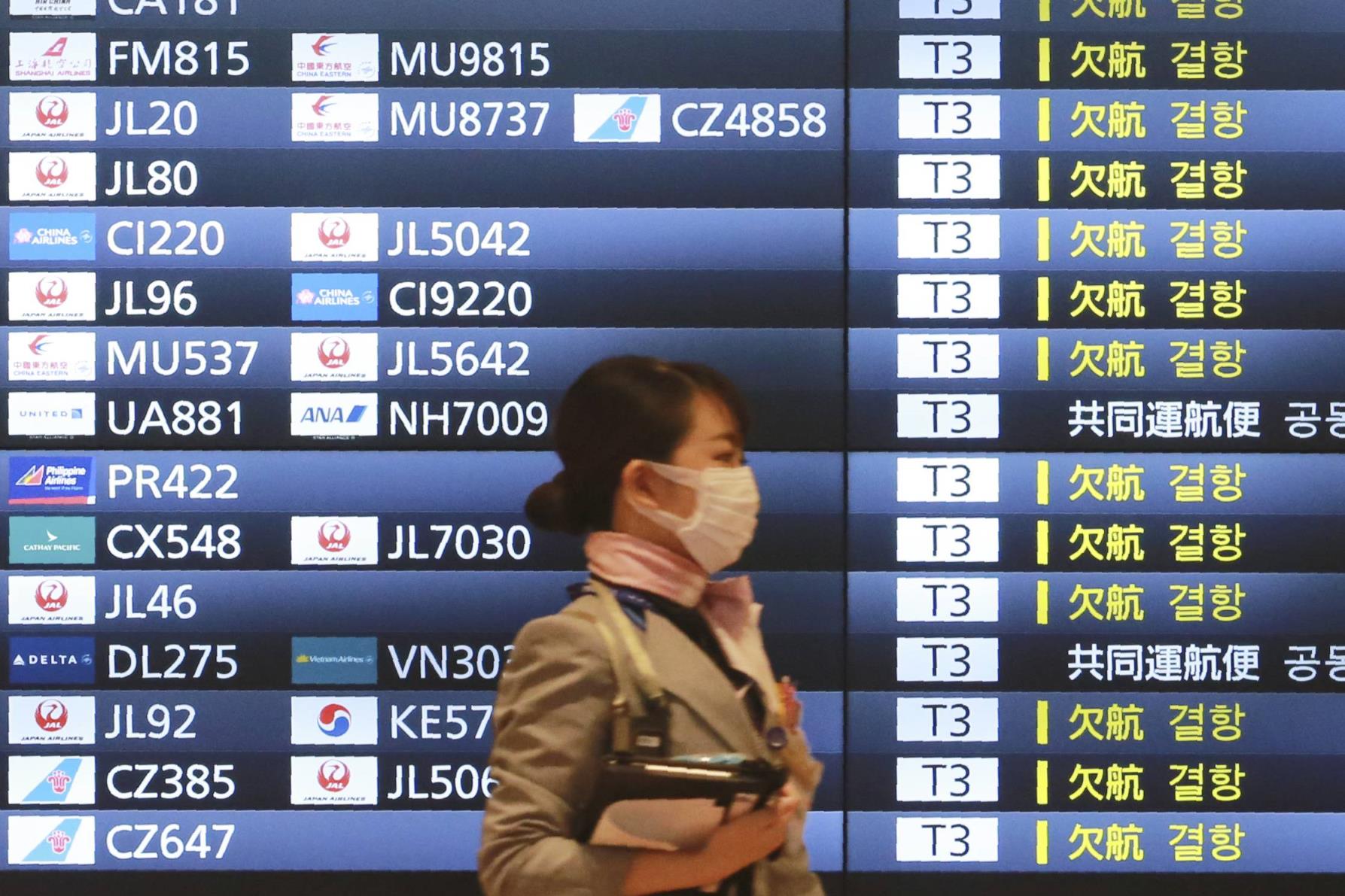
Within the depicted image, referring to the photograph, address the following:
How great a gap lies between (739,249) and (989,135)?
67 centimetres

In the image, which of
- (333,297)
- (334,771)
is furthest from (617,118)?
(334,771)

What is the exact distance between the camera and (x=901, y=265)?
140 inches

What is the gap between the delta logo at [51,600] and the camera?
11.6 ft

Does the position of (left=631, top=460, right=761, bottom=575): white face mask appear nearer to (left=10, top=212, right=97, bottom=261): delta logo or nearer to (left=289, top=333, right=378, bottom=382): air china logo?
(left=289, top=333, right=378, bottom=382): air china logo

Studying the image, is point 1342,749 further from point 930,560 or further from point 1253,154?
point 1253,154

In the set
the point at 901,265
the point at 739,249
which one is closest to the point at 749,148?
the point at 739,249

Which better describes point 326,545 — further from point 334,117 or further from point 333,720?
point 334,117


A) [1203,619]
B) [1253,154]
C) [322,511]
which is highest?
[1253,154]

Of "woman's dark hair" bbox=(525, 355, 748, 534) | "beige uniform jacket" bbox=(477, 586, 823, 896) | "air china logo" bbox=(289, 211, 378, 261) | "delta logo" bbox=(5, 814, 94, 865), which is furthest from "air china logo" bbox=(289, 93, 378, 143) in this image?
"beige uniform jacket" bbox=(477, 586, 823, 896)

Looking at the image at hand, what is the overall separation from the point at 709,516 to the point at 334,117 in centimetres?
206

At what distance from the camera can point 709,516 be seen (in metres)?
1.93

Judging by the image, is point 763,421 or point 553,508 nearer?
point 553,508

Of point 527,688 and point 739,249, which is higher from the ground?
point 739,249

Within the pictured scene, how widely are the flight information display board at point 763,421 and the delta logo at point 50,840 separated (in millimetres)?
10
